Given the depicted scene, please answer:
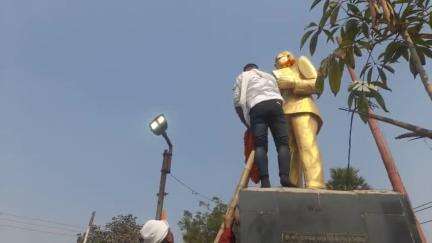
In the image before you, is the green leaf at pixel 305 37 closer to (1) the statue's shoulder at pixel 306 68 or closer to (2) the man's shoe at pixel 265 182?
(2) the man's shoe at pixel 265 182

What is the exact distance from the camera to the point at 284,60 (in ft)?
20.8

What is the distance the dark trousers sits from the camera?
15.8 ft

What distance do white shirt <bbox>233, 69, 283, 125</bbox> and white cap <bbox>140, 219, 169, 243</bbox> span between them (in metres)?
2.30

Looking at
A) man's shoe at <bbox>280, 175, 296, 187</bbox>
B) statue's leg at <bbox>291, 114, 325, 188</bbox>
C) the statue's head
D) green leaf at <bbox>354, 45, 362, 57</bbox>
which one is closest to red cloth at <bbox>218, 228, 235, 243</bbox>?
man's shoe at <bbox>280, 175, 296, 187</bbox>

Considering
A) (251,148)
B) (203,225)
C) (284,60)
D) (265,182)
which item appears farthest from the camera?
(203,225)

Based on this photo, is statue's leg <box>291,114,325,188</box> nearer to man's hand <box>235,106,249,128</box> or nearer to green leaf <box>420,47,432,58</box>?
man's hand <box>235,106,249,128</box>

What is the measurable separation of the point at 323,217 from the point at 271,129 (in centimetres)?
160

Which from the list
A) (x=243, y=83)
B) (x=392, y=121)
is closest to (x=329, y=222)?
(x=392, y=121)

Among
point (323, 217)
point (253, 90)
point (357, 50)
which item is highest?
point (253, 90)

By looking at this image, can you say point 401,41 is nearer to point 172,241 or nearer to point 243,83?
point 172,241

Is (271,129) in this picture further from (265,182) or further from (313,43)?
(313,43)

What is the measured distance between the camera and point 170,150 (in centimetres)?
1073

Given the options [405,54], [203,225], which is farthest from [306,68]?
[203,225]

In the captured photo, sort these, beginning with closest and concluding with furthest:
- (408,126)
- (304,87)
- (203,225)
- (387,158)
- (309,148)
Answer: (408,126) < (309,148) < (304,87) < (387,158) < (203,225)
